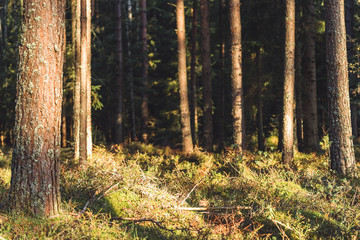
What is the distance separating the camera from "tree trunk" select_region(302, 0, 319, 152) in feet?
44.0

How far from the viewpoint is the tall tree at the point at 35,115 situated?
15.1 ft

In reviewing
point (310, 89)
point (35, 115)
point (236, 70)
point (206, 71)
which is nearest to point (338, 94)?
point (236, 70)

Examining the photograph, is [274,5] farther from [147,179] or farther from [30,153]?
[30,153]

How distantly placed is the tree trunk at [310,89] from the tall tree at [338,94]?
4635 mm

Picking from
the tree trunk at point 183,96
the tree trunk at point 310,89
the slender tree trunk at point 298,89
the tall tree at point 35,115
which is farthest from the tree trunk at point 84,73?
the tree trunk at point 310,89

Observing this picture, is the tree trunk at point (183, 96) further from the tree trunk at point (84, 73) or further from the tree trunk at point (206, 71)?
the tree trunk at point (84, 73)

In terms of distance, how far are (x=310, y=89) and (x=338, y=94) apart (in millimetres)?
4782

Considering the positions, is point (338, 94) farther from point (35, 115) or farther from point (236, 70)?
point (35, 115)

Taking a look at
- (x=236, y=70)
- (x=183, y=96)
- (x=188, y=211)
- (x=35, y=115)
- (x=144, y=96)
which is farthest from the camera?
(x=144, y=96)

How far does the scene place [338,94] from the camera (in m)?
8.84

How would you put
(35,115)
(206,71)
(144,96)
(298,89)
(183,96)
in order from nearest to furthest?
(35,115), (183,96), (206,71), (298,89), (144,96)

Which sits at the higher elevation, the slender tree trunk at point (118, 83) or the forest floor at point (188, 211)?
the slender tree trunk at point (118, 83)

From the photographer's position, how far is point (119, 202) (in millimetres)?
6008

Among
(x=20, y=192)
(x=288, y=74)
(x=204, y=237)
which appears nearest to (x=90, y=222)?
(x=20, y=192)
